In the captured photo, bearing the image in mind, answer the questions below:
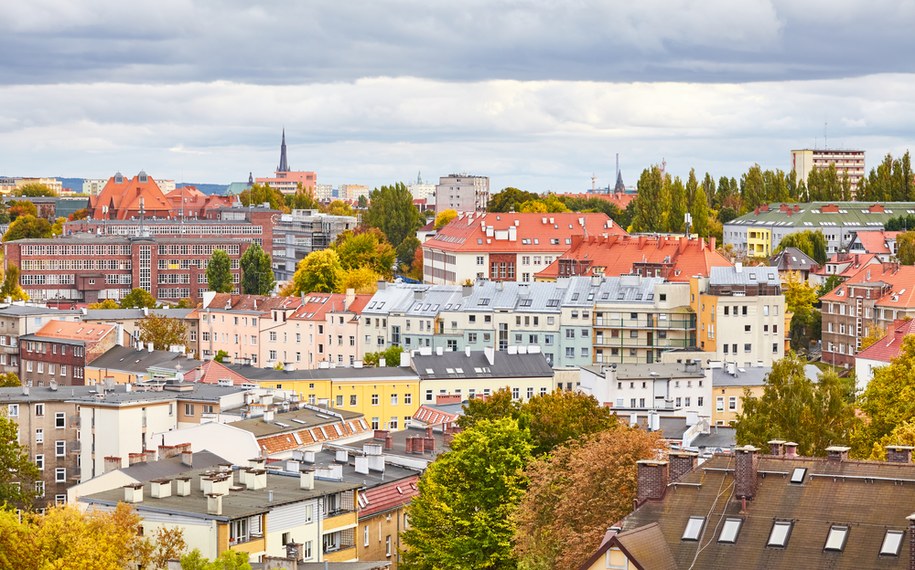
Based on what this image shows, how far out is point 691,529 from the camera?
40719 mm

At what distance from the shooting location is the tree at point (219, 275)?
17762 centimetres

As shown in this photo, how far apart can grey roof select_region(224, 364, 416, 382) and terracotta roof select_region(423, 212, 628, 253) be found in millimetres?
62965

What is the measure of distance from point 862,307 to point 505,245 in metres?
45.1

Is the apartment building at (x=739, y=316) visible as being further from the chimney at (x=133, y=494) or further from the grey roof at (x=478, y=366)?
the chimney at (x=133, y=494)

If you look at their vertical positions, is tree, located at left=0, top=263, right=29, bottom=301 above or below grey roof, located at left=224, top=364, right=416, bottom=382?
above

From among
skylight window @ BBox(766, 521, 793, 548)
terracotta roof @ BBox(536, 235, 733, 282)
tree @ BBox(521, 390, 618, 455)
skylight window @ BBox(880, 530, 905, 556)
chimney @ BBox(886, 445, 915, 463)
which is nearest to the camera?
skylight window @ BBox(880, 530, 905, 556)

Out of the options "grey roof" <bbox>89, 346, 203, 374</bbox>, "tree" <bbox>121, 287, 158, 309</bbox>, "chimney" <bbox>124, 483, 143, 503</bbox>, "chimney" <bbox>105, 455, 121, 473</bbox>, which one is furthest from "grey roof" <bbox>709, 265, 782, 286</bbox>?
"chimney" <bbox>124, 483, 143, 503</bbox>

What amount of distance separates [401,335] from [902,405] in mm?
61152

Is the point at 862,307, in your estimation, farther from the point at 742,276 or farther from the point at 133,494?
the point at 133,494

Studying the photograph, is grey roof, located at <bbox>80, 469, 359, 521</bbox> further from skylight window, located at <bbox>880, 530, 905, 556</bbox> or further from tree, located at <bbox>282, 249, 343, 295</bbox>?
tree, located at <bbox>282, 249, 343, 295</bbox>

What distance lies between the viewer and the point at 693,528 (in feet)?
Result: 134

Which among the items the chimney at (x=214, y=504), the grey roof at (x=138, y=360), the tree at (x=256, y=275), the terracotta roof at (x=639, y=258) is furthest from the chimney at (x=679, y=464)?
the tree at (x=256, y=275)

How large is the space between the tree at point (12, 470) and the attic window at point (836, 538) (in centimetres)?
4186

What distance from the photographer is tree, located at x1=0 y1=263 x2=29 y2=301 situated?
16812 cm
